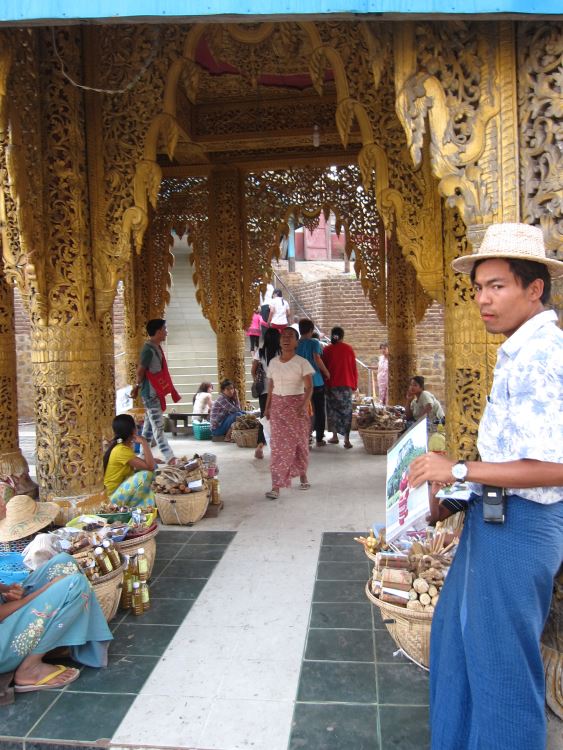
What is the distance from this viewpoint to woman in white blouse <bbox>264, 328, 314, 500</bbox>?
5766 millimetres

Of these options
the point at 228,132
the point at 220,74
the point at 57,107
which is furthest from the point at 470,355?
the point at 228,132

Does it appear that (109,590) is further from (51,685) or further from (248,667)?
(248,667)

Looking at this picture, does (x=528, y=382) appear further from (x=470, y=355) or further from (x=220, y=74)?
(x=220, y=74)

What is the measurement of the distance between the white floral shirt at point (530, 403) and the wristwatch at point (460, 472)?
0.11 metres

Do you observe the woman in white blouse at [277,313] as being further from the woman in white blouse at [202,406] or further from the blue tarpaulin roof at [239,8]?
the blue tarpaulin roof at [239,8]

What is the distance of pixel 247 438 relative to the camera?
8633mm

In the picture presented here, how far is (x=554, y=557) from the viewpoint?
1.71 meters

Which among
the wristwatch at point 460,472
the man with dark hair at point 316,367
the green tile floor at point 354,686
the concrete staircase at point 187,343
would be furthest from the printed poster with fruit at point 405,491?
the concrete staircase at point 187,343

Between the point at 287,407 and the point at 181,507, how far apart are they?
1411mm

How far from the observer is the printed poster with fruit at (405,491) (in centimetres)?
183

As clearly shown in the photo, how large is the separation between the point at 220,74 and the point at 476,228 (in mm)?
4720

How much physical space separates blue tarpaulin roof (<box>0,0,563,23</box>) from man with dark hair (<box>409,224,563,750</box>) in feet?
3.62

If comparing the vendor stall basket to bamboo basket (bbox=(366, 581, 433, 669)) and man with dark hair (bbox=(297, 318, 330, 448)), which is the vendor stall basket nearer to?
man with dark hair (bbox=(297, 318, 330, 448))

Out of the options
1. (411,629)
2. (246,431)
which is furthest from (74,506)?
(246,431)
